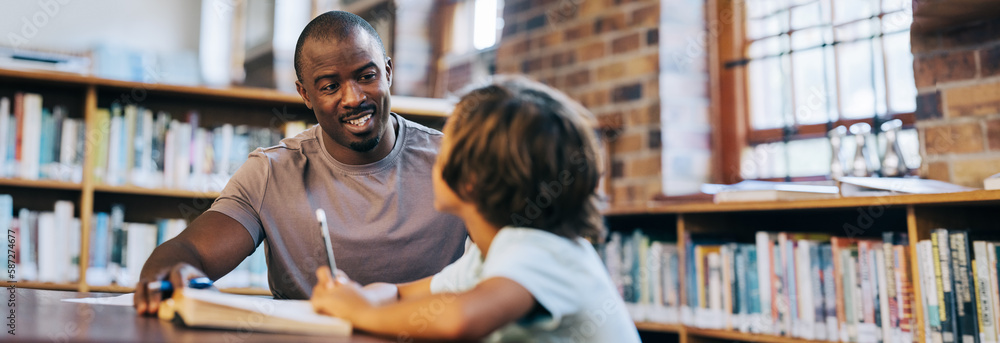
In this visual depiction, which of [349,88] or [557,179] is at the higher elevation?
[349,88]

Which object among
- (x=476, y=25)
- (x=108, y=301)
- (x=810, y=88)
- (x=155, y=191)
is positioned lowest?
(x=108, y=301)

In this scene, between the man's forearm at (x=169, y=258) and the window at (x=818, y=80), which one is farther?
the window at (x=818, y=80)

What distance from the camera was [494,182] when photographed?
0.94m

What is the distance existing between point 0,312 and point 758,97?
7.46ft

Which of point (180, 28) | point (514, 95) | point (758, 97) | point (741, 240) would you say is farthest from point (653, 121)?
point (180, 28)

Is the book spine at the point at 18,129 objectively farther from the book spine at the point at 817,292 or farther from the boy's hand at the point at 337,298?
the book spine at the point at 817,292

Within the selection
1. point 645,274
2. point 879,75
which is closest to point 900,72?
point 879,75

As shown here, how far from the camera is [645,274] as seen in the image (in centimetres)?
244

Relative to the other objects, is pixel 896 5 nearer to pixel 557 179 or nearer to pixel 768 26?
pixel 768 26

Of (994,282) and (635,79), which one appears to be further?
(635,79)

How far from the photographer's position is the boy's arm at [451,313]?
29.9 inches

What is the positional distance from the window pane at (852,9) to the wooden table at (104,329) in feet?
6.67

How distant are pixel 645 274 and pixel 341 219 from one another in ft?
3.79

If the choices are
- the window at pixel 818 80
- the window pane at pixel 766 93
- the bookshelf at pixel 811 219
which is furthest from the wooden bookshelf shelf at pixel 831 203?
the window pane at pixel 766 93
